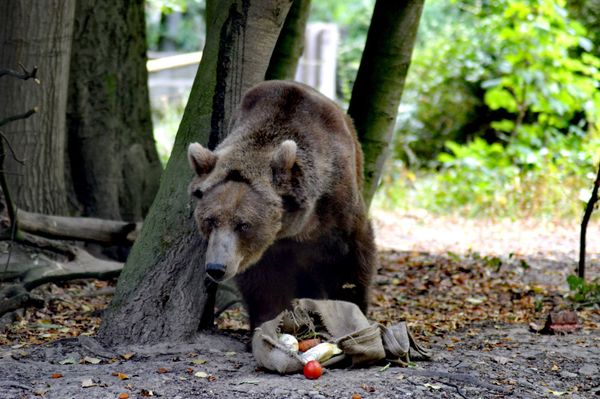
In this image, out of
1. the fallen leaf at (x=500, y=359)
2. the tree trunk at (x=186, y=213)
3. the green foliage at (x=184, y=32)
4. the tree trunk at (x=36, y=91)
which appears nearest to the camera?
the fallen leaf at (x=500, y=359)

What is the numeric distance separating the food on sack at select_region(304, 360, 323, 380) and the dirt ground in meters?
0.03

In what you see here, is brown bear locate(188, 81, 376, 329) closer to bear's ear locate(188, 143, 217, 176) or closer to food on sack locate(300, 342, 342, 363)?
bear's ear locate(188, 143, 217, 176)

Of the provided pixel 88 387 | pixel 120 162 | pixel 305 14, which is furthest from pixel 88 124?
pixel 88 387

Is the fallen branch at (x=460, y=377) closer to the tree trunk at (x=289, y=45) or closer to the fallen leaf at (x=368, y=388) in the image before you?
the fallen leaf at (x=368, y=388)

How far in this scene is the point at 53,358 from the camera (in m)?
5.00

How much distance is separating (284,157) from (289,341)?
1026mm

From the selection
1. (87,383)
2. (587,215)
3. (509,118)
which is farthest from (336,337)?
(509,118)

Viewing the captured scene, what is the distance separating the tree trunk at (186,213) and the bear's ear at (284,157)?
71 cm

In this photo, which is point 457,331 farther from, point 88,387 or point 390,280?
point 88,387

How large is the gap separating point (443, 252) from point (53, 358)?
6.00 m

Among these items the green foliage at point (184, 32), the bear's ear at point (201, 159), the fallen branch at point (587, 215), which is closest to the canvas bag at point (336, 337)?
the bear's ear at point (201, 159)

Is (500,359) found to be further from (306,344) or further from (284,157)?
(284,157)

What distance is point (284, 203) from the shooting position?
514cm

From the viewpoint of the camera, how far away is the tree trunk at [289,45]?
7.54m
